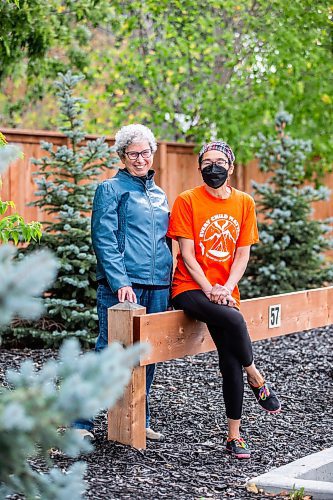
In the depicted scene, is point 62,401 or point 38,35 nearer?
point 62,401

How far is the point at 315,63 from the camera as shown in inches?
480

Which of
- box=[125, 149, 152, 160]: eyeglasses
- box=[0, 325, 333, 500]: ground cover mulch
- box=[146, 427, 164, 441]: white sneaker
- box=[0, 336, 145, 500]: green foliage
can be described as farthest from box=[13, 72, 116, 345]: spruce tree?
box=[0, 336, 145, 500]: green foliage

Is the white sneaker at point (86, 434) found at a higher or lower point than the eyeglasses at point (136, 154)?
lower

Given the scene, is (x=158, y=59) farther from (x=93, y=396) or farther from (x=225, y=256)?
(x=93, y=396)

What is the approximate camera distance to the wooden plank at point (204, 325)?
4.79 meters

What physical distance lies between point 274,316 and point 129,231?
5.12 ft

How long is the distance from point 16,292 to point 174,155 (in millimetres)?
10019

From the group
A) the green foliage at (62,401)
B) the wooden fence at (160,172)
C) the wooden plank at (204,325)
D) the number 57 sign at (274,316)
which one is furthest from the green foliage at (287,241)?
the green foliage at (62,401)

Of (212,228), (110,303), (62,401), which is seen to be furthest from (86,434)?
(62,401)

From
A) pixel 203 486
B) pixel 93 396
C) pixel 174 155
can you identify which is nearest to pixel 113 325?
pixel 203 486

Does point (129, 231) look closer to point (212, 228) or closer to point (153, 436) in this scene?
point (212, 228)

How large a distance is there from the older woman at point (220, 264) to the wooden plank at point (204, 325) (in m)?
0.17

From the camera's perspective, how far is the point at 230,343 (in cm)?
472

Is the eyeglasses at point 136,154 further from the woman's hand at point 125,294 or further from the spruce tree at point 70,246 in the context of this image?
the spruce tree at point 70,246
